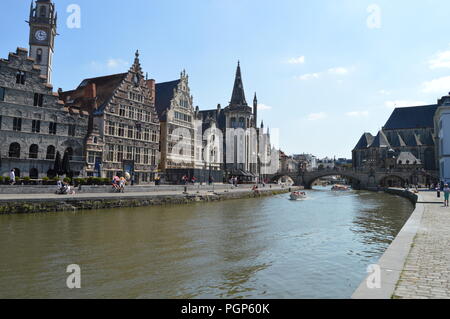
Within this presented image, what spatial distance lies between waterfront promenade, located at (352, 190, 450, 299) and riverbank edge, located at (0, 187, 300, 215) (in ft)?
69.6

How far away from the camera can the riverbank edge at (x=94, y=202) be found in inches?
831

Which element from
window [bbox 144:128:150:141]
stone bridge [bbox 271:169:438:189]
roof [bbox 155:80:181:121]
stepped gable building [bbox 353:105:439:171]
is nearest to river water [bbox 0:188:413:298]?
window [bbox 144:128:150:141]

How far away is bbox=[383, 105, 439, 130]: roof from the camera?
9631cm

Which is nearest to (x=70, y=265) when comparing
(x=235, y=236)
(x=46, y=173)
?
(x=235, y=236)

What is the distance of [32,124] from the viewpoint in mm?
33938

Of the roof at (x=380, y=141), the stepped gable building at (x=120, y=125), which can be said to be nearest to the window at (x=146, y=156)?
the stepped gable building at (x=120, y=125)

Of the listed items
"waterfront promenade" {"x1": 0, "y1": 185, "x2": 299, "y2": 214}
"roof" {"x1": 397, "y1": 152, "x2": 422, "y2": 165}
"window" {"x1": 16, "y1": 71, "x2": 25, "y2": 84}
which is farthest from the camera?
"roof" {"x1": 397, "y1": 152, "x2": 422, "y2": 165}

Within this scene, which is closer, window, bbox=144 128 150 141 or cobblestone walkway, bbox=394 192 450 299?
cobblestone walkway, bbox=394 192 450 299

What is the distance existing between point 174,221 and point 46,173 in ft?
69.4

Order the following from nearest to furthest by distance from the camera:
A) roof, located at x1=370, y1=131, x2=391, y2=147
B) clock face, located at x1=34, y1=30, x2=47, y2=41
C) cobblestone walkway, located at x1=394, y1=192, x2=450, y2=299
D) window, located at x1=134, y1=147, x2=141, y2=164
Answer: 1. cobblestone walkway, located at x1=394, y1=192, x2=450, y2=299
2. window, located at x1=134, y1=147, x2=141, y2=164
3. clock face, located at x1=34, y1=30, x2=47, y2=41
4. roof, located at x1=370, y1=131, x2=391, y2=147

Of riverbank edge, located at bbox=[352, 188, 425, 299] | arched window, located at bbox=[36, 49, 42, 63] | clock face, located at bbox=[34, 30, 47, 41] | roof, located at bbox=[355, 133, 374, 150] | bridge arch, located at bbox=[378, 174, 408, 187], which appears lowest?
riverbank edge, located at bbox=[352, 188, 425, 299]

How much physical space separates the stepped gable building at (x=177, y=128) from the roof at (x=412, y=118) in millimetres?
71533

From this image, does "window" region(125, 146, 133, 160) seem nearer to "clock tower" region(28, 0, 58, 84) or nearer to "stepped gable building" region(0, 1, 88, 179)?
"stepped gable building" region(0, 1, 88, 179)
